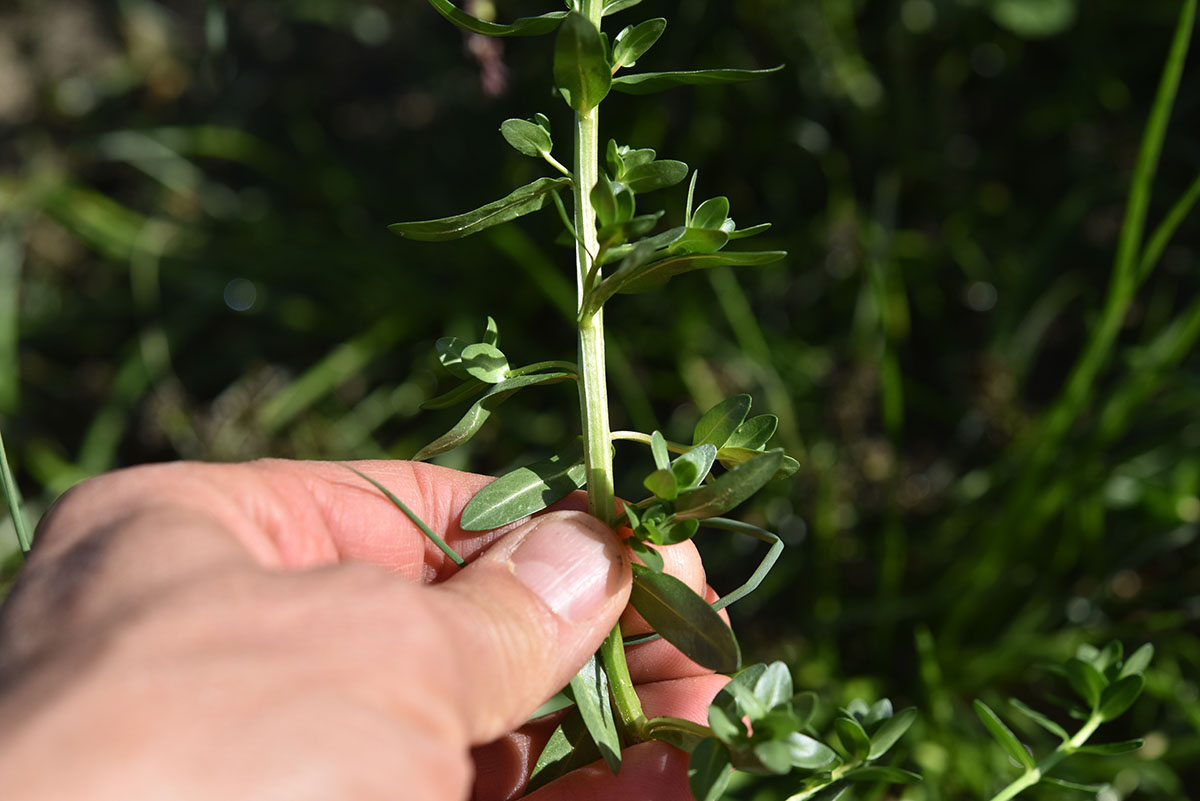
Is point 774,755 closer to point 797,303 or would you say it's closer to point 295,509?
point 295,509

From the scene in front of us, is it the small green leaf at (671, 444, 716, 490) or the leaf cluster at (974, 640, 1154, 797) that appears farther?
the leaf cluster at (974, 640, 1154, 797)

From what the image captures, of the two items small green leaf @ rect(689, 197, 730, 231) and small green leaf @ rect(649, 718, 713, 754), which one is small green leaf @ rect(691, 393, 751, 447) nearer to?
small green leaf @ rect(689, 197, 730, 231)

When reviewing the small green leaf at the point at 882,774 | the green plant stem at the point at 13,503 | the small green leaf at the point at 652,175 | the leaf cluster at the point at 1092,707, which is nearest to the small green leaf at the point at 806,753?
the small green leaf at the point at 882,774

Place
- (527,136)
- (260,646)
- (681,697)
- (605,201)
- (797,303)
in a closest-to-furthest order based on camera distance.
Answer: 1. (260,646)
2. (605,201)
3. (527,136)
4. (681,697)
5. (797,303)

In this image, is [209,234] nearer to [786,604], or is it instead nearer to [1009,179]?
[786,604]

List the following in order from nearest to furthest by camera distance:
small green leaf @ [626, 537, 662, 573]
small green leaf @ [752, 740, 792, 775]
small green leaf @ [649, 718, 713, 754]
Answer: small green leaf @ [752, 740, 792, 775], small green leaf @ [626, 537, 662, 573], small green leaf @ [649, 718, 713, 754]

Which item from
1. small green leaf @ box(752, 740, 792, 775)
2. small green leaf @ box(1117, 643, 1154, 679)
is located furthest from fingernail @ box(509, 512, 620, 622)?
small green leaf @ box(1117, 643, 1154, 679)

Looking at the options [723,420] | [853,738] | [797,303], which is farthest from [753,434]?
[797,303]

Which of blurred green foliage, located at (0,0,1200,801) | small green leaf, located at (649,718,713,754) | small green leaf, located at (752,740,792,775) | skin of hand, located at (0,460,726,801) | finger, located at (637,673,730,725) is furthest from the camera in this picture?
blurred green foliage, located at (0,0,1200,801)
